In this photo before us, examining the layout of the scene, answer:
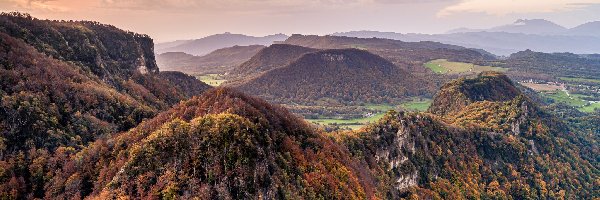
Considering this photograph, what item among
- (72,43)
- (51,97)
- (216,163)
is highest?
(72,43)

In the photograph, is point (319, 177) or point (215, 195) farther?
point (319, 177)

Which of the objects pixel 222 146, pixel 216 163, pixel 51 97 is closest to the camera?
→ pixel 216 163

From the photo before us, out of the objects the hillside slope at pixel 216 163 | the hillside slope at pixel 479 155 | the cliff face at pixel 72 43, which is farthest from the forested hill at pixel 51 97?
the hillside slope at pixel 479 155

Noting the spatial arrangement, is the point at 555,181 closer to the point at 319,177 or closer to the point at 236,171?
the point at 319,177

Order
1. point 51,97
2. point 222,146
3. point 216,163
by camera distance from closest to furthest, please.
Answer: point 216,163 < point 222,146 < point 51,97

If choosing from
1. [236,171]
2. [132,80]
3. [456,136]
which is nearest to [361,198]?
[236,171]

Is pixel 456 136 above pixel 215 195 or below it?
below

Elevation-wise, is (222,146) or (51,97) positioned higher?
(51,97)

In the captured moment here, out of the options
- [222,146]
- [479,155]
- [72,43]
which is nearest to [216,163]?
[222,146]

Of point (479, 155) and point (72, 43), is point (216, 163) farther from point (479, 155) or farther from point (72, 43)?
point (72, 43)
